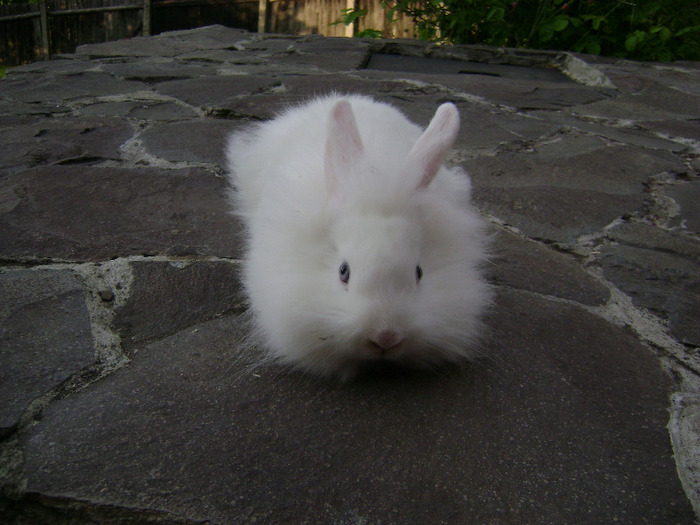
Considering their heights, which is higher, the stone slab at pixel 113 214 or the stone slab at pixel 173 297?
the stone slab at pixel 113 214

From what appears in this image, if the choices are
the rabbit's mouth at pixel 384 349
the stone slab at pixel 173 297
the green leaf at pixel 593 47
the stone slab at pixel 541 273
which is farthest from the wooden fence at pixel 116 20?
the rabbit's mouth at pixel 384 349

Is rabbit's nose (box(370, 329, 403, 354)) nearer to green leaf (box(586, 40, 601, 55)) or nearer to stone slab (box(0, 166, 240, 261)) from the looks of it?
stone slab (box(0, 166, 240, 261))

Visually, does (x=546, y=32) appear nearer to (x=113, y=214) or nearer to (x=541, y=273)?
(x=541, y=273)

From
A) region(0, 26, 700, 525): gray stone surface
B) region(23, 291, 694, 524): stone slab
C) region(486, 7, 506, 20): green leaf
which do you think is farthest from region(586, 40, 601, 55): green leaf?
region(23, 291, 694, 524): stone slab

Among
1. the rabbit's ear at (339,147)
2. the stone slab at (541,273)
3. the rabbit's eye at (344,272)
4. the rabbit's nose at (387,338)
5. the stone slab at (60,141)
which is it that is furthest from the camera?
the stone slab at (60,141)

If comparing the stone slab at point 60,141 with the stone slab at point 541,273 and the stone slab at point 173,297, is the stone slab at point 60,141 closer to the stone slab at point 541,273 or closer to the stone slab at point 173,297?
the stone slab at point 173,297

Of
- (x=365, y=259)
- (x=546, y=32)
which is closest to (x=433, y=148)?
(x=365, y=259)

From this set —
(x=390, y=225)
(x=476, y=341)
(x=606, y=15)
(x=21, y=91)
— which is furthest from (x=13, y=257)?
(x=606, y=15)
